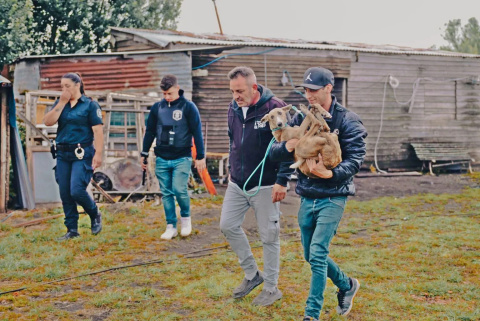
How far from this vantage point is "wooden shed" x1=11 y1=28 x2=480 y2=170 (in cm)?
1469

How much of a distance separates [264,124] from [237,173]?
0.51 meters

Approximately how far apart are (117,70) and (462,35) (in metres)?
44.7

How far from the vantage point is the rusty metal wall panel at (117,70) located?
14.6 metres

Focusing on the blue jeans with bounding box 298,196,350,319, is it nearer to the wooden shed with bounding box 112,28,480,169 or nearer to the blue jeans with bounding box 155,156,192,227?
the blue jeans with bounding box 155,156,192,227

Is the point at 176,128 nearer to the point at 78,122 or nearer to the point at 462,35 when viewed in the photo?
the point at 78,122

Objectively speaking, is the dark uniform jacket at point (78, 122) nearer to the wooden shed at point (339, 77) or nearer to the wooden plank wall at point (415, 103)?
the wooden shed at point (339, 77)

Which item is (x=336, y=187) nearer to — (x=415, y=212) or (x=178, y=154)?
(x=178, y=154)

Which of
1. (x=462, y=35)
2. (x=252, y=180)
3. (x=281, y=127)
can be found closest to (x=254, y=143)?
(x=252, y=180)

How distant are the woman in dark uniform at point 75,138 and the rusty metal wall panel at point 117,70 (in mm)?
7657

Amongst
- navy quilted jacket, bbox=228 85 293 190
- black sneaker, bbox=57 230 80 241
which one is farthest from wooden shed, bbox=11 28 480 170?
navy quilted jacket, bbox=228 85 293 190

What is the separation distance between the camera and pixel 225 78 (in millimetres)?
15969

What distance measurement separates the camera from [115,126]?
39.1 ft

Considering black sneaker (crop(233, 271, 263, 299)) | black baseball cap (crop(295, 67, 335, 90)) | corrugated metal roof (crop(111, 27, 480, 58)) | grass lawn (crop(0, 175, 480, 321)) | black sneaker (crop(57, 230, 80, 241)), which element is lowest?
grass lawn (crop(0, 175, 480, 321))

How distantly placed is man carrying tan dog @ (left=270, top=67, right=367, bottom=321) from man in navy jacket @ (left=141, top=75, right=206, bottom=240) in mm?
3079
